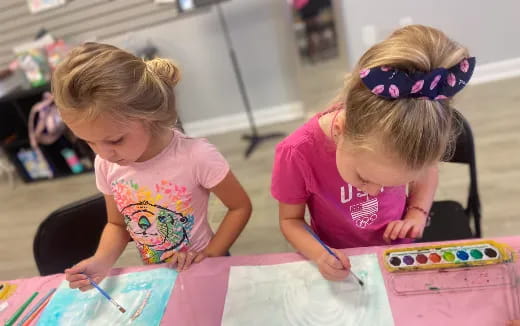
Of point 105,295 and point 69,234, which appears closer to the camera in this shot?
point 105,295

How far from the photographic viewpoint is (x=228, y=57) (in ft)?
8.93

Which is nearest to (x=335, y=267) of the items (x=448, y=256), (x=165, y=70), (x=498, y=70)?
(x=448, y=256)

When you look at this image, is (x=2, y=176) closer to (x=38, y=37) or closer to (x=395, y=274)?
(x=38, y=37)

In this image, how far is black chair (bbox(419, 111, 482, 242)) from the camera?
1036 mm

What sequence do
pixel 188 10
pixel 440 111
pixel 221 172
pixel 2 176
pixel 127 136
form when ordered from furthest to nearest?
pixel 2 176
pixel 188 10
pixel 221 172
pixel 127 136
pixel 440 111

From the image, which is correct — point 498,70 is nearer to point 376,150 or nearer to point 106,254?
point 376,150

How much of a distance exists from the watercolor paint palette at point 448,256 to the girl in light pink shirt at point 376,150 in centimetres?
10

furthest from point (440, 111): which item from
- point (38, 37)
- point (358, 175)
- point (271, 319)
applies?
point (38, 37)

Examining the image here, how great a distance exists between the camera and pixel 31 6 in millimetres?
2654

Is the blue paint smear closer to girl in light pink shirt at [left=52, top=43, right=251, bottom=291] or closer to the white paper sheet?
girl in light pink shirt at [left=52, top=43, right=251, bottom=291]

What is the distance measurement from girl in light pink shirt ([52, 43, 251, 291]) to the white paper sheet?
15 cm

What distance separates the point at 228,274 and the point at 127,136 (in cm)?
35

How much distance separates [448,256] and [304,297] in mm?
265

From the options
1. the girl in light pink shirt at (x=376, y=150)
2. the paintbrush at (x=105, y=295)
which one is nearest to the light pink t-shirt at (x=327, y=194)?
the girl in light pink shirt at (x=376, y=150)
